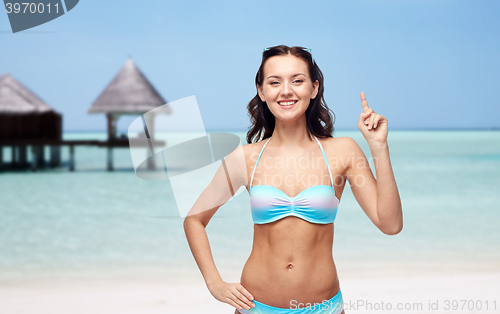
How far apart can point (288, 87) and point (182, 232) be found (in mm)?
9307

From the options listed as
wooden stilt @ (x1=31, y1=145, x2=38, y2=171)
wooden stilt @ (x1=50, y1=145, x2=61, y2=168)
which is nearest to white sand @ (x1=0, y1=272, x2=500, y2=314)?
wooden stilt @ (x1=31, y1=145, x2=38, y2=171)

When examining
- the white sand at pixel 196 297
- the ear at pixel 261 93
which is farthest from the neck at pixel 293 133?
the white sand at pixel 196 297

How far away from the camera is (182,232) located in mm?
10750

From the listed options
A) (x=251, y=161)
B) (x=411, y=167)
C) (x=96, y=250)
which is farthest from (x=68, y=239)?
(x=411, y=167)

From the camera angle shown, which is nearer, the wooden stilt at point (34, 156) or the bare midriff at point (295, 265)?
the bare midriff at point (295, 265)

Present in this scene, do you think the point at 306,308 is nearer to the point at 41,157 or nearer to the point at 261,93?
the point at 261,93

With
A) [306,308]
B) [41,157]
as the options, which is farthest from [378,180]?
[41,157]

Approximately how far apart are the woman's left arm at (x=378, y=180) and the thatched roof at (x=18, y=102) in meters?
24.3

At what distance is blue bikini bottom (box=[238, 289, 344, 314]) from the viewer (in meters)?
1.75

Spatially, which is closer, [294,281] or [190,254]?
[294,281]

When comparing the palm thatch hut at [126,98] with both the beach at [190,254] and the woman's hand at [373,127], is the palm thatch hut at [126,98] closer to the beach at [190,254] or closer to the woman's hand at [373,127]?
the beach at [190,254]

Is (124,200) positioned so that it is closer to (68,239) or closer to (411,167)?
(68,239)

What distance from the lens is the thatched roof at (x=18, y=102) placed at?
2373 centimetres

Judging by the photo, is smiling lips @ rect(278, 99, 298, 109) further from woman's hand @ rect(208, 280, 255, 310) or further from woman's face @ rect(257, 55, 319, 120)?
woman's hand @ rect(208, 280, 255, 310)
